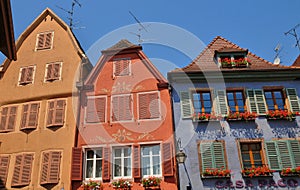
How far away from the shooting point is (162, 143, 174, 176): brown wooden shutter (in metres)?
14.1

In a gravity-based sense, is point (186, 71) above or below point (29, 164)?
above

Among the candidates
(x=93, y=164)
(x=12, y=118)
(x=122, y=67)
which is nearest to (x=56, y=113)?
(x=12, y=118)

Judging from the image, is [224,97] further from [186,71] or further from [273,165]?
[273,165]

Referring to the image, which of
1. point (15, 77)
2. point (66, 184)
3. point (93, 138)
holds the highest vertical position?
point (15, 77)

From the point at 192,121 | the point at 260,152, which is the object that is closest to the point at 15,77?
the point at 192,121

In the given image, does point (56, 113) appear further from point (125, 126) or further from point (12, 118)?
point (125, 126)

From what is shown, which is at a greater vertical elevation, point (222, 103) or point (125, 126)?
point (222, 103)

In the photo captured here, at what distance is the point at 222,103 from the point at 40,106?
8.86 meters

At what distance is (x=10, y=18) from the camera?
30.9ft

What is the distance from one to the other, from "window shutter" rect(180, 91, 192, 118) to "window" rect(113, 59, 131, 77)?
3.20m

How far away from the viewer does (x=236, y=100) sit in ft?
52.1

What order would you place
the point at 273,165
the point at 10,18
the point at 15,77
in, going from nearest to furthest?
the point at 10,18
the point at 273,165
the point at 15,77

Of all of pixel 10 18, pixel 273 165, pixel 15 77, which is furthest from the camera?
pixel 15 77

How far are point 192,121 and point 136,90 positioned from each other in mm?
3285
